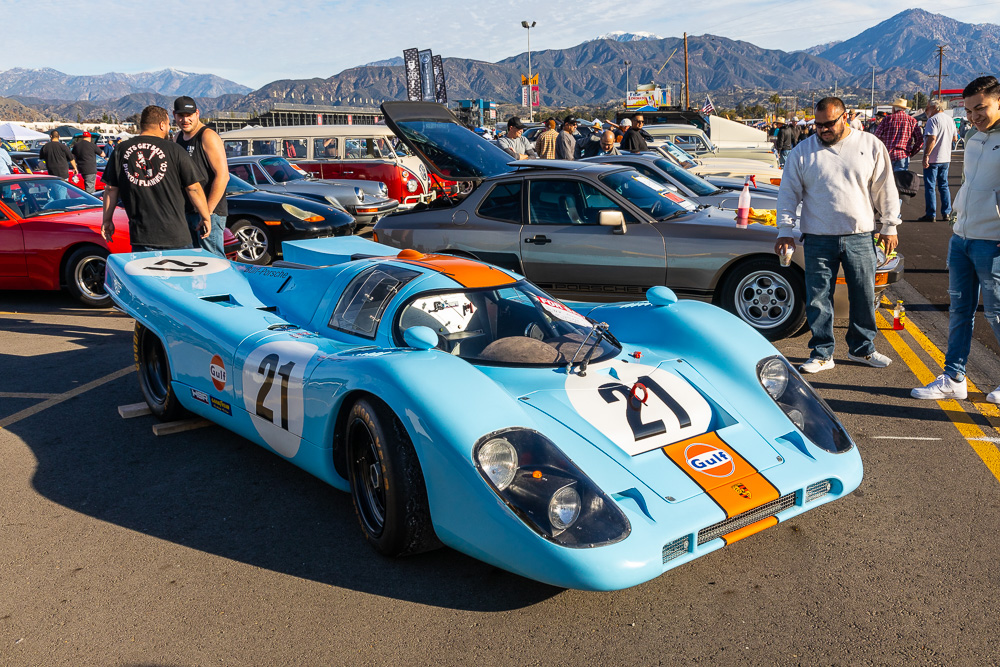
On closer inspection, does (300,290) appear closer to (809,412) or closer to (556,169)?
(809,412)

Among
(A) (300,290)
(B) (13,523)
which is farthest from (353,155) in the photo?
(B) (13,523)

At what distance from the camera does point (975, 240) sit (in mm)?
4891

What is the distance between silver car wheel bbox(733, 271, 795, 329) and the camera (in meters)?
6.46

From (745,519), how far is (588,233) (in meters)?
4.31

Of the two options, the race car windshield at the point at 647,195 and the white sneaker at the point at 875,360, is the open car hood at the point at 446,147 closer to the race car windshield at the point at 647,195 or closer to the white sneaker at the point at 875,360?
the race car windshield at the point at 647,195

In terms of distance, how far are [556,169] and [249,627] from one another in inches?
215

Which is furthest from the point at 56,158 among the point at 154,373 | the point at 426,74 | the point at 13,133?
the point at 426,74

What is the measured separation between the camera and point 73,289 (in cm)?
852

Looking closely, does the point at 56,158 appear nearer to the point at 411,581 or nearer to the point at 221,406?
the point at 221,406

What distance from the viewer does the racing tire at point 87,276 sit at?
8.48m

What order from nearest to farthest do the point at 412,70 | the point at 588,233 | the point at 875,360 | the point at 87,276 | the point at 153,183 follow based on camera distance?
the point at 875,360
the point at 153,183
the point at 588,233
the point at 87,276
the point at 412,70

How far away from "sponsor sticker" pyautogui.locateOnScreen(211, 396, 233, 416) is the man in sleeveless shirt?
2555 mm

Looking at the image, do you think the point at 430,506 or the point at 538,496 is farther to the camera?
the point at 430,506

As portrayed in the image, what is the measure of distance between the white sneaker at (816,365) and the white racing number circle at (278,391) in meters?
3.53
